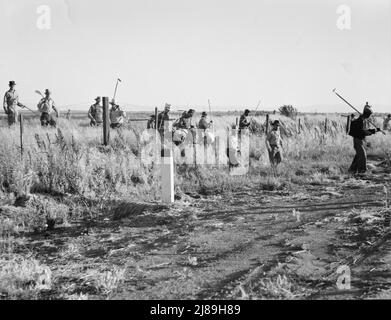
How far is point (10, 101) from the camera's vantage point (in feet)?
52.2

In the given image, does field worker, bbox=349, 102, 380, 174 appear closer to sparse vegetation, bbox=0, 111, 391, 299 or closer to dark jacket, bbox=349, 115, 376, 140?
dark jacket, bbox=349, 115, 376, 140

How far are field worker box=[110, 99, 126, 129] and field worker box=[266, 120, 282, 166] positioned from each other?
5.77m

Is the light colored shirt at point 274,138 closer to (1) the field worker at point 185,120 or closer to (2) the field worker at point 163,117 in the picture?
(1) the field worker at point 185,120

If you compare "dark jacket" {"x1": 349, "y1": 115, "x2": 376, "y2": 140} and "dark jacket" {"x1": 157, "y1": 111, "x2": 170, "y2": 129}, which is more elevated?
"dark jacket" {"x1": 157, "y1": 111, "x2": 170, "y2": 129}

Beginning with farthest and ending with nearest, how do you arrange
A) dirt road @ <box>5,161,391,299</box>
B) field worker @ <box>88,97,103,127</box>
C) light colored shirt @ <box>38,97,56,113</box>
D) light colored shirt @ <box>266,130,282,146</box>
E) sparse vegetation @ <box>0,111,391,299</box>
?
field worker @ <box>88,97,103,127</box> < light colored shirt @ <box>38,97,56,113</box> < light colored shirt @ <box>266,130,282,146</box> < sparse vegetation @ <box>0,111,391,299</box> < dirt road @ <box>5,161,391,299</box>

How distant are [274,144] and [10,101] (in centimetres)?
886

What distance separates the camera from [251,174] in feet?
45.0

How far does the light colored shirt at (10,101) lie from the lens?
15883 mm

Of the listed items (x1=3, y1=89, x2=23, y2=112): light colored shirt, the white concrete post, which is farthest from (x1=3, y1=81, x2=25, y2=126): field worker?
the white concrete post

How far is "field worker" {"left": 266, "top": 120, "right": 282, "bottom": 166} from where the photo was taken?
14977 mm

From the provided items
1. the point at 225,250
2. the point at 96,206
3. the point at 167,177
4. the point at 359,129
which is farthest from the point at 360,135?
the point at 225,250

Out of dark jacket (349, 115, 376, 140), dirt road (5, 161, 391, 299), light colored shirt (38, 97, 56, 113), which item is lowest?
dirt road (5, 161, 391, 299)

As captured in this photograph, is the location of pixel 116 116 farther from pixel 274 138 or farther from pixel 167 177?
pixel 167 177
